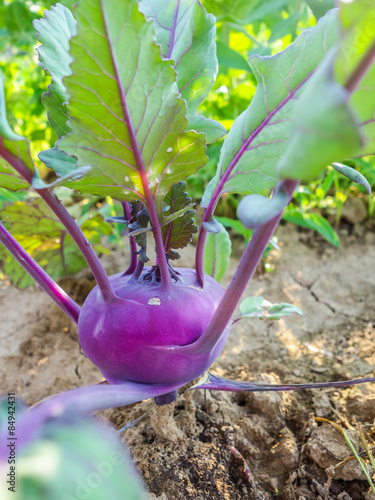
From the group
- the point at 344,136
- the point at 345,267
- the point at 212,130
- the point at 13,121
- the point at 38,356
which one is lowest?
the point at 345,267

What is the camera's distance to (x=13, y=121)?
4.96 ft

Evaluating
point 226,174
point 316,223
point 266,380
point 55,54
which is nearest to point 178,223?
point 226,174

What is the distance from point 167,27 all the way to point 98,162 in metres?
0.31

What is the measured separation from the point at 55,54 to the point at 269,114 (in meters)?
0.34

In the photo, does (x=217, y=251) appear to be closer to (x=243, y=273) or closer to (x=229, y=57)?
(x=243, y=273)

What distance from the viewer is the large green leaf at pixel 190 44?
68cm

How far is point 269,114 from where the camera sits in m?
0.63

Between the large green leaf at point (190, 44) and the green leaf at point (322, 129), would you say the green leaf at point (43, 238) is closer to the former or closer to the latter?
the large green leaf at point (190, 44)

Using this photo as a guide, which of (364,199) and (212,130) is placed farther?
(364,199)

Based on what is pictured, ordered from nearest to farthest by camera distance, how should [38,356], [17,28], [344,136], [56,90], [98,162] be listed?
[344,136] < [98,162] < [56,90] < [38,356] < [17,28]

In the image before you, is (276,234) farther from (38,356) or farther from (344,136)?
(344,136)

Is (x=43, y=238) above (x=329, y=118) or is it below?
below

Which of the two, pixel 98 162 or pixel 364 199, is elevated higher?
pixel 98 162

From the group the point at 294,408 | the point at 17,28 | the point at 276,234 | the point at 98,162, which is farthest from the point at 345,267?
the point at 17,28
